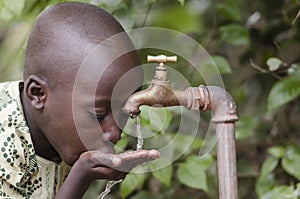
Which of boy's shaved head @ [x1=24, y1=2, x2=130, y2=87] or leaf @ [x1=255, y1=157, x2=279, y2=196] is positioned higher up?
boy's shaved head @ [x1=24, y1=2, x2=130, y2=87]

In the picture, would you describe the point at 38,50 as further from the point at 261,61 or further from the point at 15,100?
the point at 261,61

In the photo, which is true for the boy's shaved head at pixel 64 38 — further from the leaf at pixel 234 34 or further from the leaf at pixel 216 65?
the leaf at pixel 234 34

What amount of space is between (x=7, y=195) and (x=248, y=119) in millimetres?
866

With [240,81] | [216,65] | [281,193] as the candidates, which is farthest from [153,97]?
[240,81]

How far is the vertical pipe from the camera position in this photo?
1.33m

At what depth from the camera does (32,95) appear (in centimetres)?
143

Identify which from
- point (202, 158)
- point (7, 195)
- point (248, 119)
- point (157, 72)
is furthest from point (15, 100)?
point (248, 119)

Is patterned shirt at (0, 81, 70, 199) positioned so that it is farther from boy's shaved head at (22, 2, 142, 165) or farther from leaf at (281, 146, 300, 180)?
leaf at (281, 146, 300, 180)

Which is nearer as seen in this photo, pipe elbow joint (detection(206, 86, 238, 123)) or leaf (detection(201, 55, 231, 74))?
pipe elbow joint (detection(206, 86, 238, 123))

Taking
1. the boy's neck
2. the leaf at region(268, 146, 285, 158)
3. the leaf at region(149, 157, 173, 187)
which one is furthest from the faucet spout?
the leaf at region(268, 146, 285, 158)

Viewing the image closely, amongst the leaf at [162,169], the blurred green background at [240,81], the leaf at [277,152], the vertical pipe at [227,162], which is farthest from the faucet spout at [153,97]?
the leaf at [277,152]

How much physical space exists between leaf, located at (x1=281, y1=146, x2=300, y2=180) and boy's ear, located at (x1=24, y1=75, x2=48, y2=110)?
0.72m

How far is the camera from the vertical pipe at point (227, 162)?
1330 mm

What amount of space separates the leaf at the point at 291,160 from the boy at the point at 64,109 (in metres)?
0.63
